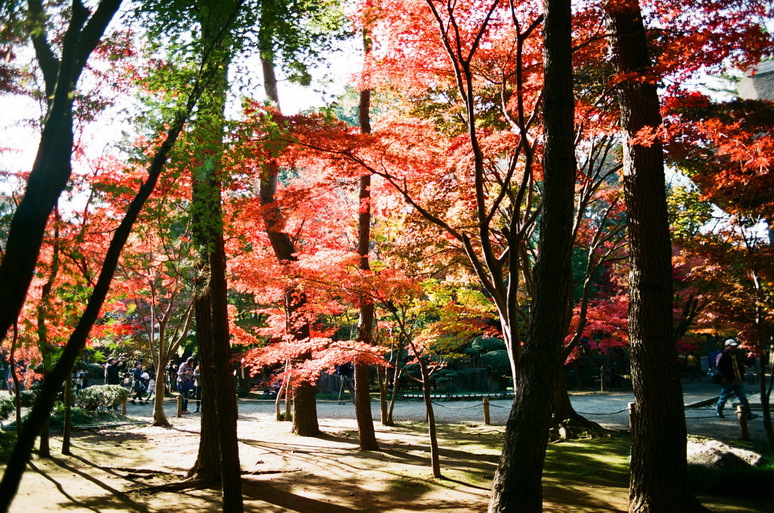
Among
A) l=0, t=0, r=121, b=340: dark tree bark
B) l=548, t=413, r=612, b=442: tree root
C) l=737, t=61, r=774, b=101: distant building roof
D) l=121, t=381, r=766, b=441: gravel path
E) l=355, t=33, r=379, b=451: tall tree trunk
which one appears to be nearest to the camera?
l=0, t=0, r=121, b=340: dark tree bark

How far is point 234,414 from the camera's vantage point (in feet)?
19.8

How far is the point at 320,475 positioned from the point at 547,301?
4642 millimetres

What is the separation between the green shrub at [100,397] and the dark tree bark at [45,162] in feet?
44.0

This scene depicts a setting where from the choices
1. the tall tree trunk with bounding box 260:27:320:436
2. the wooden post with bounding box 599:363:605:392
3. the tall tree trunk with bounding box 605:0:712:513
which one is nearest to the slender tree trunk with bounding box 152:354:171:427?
the tall tree trunk with bounding box 260:27:320:436

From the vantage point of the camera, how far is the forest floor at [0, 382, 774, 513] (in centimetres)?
638

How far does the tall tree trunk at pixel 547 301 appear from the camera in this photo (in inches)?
191

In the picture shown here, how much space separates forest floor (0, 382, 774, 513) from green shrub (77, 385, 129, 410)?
106 inches

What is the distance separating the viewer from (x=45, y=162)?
3.08m

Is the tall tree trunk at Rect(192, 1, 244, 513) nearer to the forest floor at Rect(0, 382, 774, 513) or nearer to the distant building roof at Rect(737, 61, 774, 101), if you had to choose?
the forest floor at Rect(0, 382, 774, 513)

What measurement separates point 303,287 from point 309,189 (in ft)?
5.43

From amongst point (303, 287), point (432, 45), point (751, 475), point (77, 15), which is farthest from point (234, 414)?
point (751, 475)

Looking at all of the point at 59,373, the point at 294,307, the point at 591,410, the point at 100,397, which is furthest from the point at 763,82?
the point at 100,397

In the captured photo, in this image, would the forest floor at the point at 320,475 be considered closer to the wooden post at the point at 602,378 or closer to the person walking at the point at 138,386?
the person walking at the point at 138,386

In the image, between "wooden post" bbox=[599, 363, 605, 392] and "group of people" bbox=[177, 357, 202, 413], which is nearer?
"group of people" bbox=[177, 357, 202, 413]
